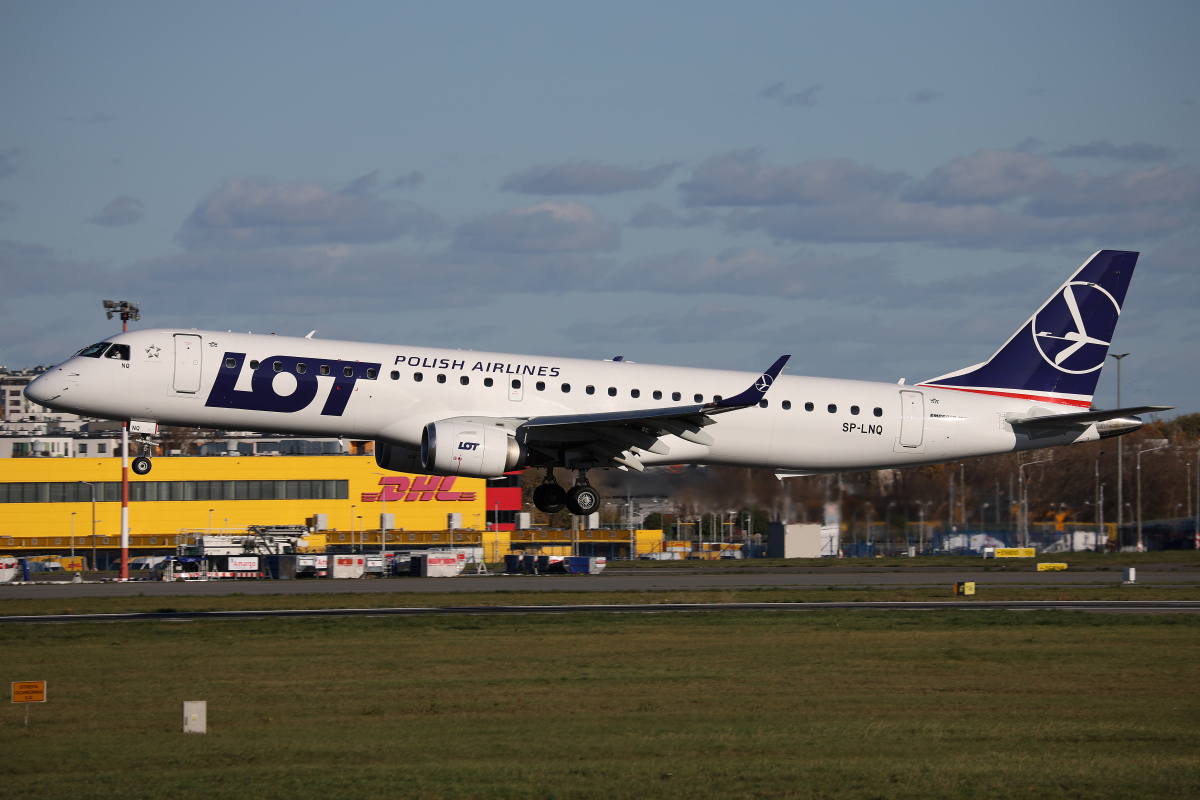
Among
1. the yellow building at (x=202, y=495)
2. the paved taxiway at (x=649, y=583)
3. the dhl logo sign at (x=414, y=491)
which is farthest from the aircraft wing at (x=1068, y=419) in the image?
the dhl logo sign at (x=414, y=491)

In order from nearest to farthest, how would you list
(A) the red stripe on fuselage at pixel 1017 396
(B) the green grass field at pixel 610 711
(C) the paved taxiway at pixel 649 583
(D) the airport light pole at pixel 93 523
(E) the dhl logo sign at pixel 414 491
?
(B) the green grass field at pixel 610 711 < (A) the red stripe on fuselage at pixel 1017 396 < (C) the paved taxiway at pixel 649 583 < (D) the airport light pole at pixel 93 523 < (E) the dhl logo sign at pixel 414 491

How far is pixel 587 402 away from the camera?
37.0 metres

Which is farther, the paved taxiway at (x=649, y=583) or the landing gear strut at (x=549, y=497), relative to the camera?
the paved taxiway at (x=649, y=583)

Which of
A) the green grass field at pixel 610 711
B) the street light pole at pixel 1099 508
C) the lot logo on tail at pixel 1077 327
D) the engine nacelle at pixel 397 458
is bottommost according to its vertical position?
the green grass field at pixel 610 711

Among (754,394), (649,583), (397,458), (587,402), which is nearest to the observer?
(754,394)

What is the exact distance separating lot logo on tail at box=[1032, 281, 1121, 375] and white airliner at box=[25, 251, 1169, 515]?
5cm

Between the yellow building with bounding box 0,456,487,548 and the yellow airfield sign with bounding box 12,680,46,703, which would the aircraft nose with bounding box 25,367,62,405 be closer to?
the yellow airfield sign with bounding box 12,680,46,703

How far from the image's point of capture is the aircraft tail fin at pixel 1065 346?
42.4m

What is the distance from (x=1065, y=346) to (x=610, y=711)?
93.1 ft

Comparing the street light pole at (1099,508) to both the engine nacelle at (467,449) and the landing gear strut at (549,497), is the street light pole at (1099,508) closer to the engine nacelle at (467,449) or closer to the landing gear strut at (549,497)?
the landing gear strut at (549,497)

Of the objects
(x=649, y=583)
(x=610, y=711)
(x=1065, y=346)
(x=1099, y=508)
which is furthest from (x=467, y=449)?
(x=1099, y=508)

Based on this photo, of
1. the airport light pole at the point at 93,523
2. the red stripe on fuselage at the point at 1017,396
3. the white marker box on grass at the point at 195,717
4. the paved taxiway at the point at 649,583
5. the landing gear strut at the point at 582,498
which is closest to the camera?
the white marker box on grass at the point at 195,717

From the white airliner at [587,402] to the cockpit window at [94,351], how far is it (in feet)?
0.13

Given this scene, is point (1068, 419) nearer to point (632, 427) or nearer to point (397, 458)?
point (632, 427)
